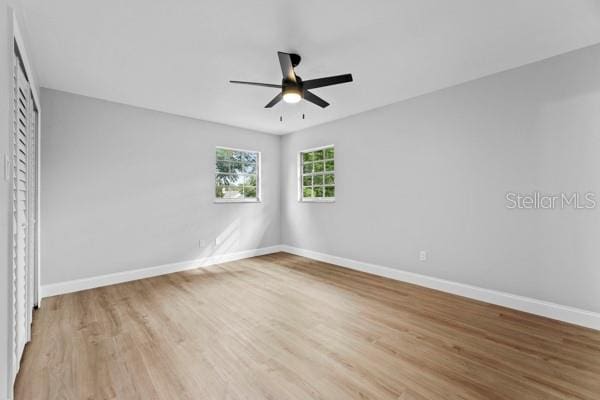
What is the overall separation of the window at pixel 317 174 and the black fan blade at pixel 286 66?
261cm

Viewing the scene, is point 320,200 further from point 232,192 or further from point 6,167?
point 6,167

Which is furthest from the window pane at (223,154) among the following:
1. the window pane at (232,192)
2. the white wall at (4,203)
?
the white wall at (4,203)

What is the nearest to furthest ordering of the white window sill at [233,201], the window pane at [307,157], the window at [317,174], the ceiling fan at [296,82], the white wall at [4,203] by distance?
the white wall at [4,203] → the ceiling fan at [296,82] → the white window sill at [233,201] → the window at [317,174] → the window pane at [307,157]

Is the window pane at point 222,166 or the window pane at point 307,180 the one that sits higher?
the window pane at point 222,166

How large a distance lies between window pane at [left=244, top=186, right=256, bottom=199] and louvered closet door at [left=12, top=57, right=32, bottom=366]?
3391 millimetres

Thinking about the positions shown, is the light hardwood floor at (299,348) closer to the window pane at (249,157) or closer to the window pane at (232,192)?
the window pane at (232,192)

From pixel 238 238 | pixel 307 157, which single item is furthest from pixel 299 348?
pixel 307 157

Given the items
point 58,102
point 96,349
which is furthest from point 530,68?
point 58,102

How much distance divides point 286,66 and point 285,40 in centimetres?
29

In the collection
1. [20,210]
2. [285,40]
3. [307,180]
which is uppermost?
[285,40]

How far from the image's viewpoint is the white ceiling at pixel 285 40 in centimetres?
207

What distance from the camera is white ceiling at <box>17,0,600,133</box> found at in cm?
207

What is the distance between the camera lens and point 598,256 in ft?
8.31

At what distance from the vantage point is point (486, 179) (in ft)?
10.5
